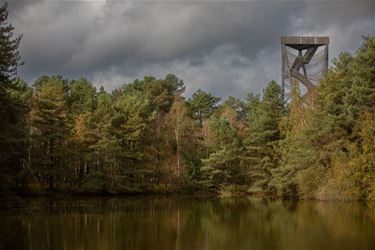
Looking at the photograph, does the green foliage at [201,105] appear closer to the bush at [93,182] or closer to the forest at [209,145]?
the forest at [209,145]

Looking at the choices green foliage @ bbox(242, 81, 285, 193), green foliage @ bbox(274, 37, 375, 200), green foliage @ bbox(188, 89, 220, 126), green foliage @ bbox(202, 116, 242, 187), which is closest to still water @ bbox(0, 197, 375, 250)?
green foliage @ bbox(274, 37, 375, 200)

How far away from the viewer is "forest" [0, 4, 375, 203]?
41875mm

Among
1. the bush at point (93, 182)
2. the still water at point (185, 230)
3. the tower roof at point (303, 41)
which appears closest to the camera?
the still water at point (185, 230)

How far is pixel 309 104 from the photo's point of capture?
167 feet

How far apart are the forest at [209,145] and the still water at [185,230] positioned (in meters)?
9.23

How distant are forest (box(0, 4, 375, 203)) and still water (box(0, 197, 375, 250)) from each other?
30.3ft

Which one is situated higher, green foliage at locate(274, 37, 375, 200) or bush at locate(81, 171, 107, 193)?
green foliage at locate(274, 37, 375, 200)

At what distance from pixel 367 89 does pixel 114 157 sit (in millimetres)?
26575

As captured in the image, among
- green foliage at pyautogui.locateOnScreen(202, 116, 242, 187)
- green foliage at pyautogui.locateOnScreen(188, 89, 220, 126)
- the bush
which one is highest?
green foliage at pyautogui.locateOnScreen(188, 89, 220, 126)

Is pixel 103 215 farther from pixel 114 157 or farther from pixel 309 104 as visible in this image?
pixel 309 104

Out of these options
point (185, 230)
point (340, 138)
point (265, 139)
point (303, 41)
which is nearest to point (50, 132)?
point (265, 139)

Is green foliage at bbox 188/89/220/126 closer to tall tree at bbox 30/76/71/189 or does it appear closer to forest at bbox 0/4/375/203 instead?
forest at bbox 0/4/375/203

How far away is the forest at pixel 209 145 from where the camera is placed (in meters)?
41.9

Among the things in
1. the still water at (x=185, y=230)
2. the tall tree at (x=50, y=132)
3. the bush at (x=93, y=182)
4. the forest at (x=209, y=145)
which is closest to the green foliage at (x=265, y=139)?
the forest at (x=209, y=145)
